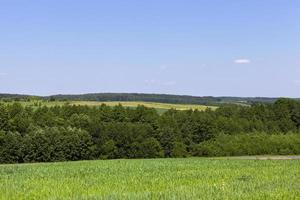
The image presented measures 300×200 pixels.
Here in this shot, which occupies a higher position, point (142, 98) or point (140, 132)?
point (142, 98)

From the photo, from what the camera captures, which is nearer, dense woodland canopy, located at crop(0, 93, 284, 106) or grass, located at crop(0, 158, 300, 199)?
grass, located at crop(0, 158, 300, 199)

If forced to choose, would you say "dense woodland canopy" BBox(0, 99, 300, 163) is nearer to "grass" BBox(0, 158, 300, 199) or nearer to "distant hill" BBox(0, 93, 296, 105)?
"distant hill" BBox(0, 93, 296, 105)

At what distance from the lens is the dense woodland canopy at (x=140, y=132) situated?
266 feet

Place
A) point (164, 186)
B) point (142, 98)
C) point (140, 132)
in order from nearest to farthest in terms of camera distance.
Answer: point (164, 186) → point (140, 132) → point (142, 98)

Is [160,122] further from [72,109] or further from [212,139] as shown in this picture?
[72,109]

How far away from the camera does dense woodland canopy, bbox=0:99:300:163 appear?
266ft

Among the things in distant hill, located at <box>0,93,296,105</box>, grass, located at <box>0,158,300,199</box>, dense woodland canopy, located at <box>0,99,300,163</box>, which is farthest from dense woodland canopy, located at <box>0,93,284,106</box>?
grass, located at <box>0,158,300,199</box>


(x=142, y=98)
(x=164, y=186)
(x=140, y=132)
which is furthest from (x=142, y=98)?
(x=164, y=186)

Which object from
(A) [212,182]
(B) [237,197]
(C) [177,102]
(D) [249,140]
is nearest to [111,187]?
(A) [212,182]

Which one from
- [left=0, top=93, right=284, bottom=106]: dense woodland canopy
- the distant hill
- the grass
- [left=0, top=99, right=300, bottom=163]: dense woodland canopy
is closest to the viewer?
the grass

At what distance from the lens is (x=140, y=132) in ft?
296

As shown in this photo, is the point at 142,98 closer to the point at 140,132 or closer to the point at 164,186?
the point at 140,132

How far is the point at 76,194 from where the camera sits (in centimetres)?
1238

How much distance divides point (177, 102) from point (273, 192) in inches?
5368
